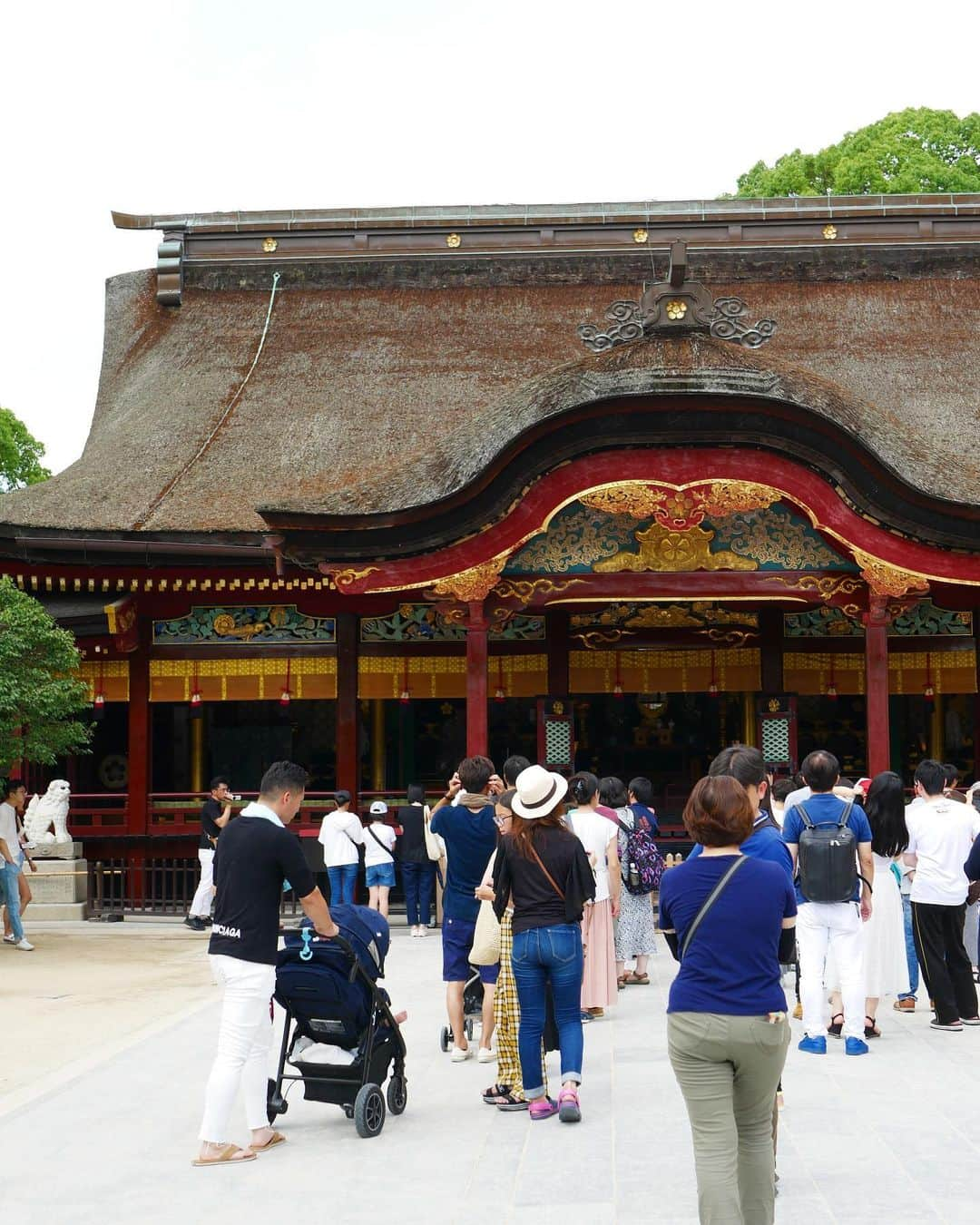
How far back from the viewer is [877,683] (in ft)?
47.4

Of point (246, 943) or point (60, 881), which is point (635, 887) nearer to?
point (246, 943)

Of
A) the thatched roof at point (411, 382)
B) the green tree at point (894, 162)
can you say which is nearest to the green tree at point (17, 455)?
the thatched roof at point (411, 382)

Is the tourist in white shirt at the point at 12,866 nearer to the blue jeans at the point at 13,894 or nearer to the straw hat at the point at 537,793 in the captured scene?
the blue jeans at the point at 13,894

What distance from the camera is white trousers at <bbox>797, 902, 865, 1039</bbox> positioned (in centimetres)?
803

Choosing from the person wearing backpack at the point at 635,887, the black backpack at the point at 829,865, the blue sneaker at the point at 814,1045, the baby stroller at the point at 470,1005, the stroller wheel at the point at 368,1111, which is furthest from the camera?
the person wearing backpack at the point at 635,887

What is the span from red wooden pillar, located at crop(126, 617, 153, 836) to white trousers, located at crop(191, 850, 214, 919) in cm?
188

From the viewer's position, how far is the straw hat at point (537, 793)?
265 inches

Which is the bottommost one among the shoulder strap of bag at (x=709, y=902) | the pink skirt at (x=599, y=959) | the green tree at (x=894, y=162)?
the pink skirt at (x=599, y=959)

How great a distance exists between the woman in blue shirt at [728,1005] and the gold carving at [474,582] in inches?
370

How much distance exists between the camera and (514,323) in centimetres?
1966

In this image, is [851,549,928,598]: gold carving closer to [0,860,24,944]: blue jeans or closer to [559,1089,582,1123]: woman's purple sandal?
[559,1089,582,1123]: woman's purple sandal

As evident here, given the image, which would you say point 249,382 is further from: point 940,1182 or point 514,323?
point 940,1182

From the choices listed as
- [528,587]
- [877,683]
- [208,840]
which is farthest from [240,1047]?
[877,683]

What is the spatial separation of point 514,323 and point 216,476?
522 centimetres
